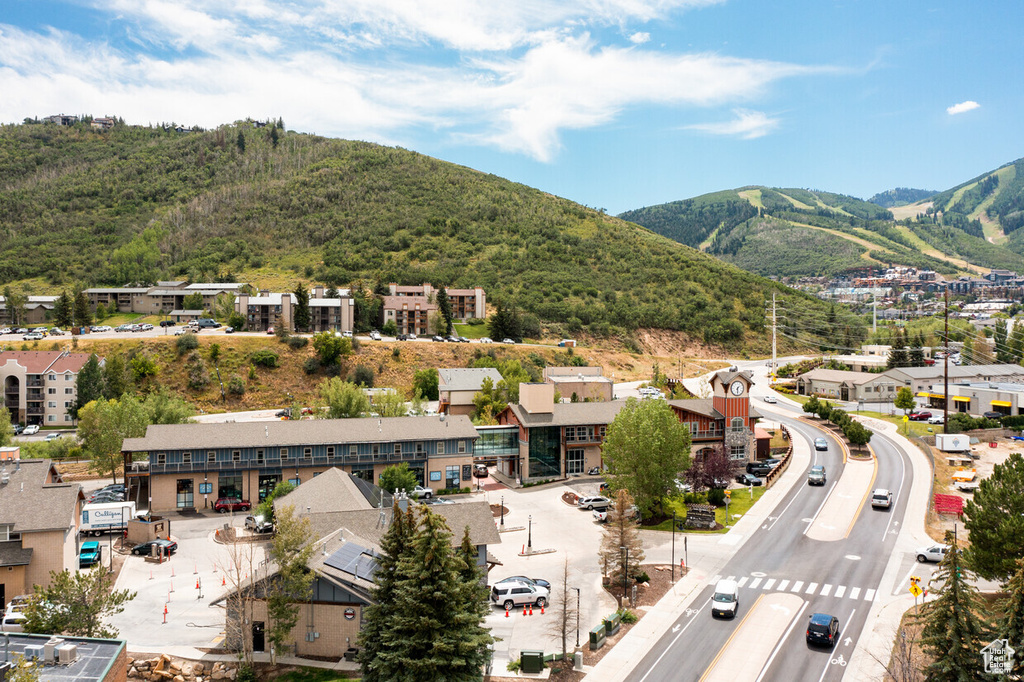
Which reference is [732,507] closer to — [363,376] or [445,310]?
[363,376]

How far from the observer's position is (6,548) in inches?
1483

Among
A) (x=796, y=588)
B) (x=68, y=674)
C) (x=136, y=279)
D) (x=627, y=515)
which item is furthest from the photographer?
(x=136, y=279)

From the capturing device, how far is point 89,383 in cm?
8931

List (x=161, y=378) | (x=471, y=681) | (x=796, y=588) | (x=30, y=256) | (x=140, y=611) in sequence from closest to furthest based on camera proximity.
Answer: (x=471, y=681) < (x=140, y=611) < (x=796, y=588) < (x=161, y=378) < (x=30, y=256)

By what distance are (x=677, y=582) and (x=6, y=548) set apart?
126ft

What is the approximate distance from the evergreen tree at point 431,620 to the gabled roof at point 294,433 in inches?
1368

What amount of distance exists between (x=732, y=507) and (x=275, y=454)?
3915 cm

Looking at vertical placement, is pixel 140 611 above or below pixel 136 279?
below

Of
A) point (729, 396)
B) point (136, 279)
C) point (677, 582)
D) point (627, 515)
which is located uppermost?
point (136, 279)

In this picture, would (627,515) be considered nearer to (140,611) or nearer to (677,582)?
(677,582)

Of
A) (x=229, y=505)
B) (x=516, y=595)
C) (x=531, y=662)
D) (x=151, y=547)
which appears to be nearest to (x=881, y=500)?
(x=516, y=595)

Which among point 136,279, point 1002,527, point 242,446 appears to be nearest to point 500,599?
point 1002,527

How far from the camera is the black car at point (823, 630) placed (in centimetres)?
3272

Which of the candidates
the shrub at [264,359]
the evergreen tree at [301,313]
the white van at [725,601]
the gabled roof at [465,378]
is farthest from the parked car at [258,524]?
the evergreen tree at [301,313]
